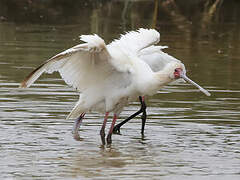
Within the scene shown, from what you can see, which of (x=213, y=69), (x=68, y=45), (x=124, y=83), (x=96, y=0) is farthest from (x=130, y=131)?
(x=96, y=0)

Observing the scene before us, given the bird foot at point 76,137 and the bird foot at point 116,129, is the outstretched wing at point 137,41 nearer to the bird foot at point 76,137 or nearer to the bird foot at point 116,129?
the bird foot at point 116,129

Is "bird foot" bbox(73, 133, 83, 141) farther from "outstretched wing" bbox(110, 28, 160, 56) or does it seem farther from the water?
"outstretched wing" bbox(110, 28, 160, 56)

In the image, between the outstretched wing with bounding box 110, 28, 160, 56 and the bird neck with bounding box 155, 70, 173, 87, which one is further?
the outstretched wing with bounding box 110, 28, 160, 56

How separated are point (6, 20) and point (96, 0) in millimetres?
7360

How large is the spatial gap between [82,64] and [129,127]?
1560mm

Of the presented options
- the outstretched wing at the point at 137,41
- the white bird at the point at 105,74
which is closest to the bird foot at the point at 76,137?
the white bird at the point at 105,74

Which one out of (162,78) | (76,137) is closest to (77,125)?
(76,137)

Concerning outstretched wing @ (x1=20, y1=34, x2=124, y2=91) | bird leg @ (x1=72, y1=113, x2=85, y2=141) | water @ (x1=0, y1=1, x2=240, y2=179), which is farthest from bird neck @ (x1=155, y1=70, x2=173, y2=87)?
bird leg @ (x1=72, y1=113, x2=85, y2=141)

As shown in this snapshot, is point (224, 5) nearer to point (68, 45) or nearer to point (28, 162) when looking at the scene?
point (68, 45)

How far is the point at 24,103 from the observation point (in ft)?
39.1

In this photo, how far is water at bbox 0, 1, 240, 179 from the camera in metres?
8.33

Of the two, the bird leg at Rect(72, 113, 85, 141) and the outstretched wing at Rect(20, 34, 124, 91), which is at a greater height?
the outstretched wing at Rect(20, 34, 124, 91)

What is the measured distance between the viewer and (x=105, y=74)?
994 centimetres

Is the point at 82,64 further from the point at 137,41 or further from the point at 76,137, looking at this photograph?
the point at 137,41
